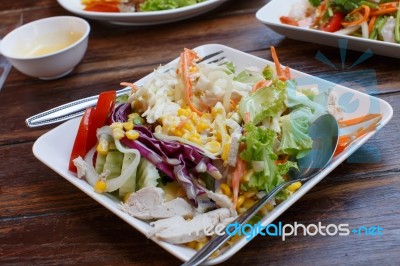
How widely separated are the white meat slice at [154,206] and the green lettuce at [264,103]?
11.6 inches

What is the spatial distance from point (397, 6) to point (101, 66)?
1.20 metres

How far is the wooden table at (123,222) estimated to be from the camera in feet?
3.55

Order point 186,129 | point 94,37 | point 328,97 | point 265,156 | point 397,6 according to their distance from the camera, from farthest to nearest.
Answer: point 94,37, point 397,6, point 328,97, point 186,129, point 265,156

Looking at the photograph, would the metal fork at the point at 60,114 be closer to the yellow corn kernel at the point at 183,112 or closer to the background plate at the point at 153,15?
the yellow corn kernel at the point at 183,112

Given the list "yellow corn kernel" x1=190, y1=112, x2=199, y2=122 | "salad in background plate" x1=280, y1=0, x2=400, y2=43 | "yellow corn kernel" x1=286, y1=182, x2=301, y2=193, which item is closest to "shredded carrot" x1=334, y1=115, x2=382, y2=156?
"yellow corn kernel" x1=286, y1=182, x2=301, y2=193

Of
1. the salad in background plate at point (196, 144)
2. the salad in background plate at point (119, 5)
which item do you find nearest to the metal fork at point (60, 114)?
the salad in background plate at point (196, 144)

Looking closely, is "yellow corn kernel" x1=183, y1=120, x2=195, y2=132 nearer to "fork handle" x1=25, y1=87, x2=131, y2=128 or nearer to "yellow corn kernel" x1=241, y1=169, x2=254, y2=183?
"yellow corn kernel" x1=241, y1=169, x2=254, y2=183

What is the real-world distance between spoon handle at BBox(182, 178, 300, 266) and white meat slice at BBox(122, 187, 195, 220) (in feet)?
0.44

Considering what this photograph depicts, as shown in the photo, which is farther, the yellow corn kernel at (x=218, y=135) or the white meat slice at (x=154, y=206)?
the yellow corn kernel at (x=218, y=135)

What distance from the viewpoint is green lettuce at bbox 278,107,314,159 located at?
1177 millimetres

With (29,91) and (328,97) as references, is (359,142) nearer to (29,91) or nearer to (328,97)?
(328,97)

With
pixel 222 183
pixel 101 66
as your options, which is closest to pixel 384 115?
pixel 222 183

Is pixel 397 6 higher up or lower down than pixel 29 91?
higher up

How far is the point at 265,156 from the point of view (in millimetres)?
1116
